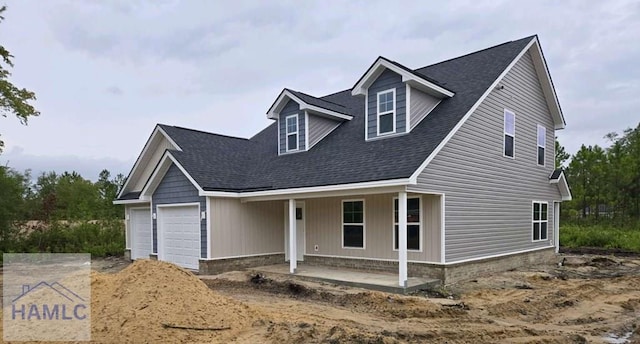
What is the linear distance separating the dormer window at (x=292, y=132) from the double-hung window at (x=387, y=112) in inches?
136

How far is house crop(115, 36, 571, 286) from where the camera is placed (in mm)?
10633

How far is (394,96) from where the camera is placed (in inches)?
464

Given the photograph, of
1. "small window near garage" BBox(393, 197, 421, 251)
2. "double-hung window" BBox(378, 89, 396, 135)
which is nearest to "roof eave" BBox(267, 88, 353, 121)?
"double-hung window" BBox(378, 89, 396, 135)

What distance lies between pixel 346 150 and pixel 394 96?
2123 mm

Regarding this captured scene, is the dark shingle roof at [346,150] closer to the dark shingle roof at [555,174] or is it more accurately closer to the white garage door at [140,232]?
the white garage door at [140,232]

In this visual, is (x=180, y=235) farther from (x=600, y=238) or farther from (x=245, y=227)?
(x=600, y=238)

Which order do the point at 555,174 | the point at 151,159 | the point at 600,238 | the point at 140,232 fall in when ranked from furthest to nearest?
the point at 600,238 < the point at 140,232 < the point at 151,159 < the point at 555,174

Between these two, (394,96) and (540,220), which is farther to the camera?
(540,220)

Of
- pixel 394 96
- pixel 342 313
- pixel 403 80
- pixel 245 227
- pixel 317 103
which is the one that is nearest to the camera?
pixel 342 313

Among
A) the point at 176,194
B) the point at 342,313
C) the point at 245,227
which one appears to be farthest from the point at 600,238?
the point at 176,194

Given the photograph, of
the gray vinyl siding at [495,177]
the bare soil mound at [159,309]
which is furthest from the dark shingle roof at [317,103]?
the bare soil mound at [159,309]

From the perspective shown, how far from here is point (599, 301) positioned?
8.73 meters

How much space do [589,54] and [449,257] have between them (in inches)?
599

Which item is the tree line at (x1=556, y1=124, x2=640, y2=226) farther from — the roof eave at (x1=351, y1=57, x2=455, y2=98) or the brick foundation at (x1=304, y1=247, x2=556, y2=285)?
the roof eave at (x1=351, y1=57, x2=455, y2=98)
